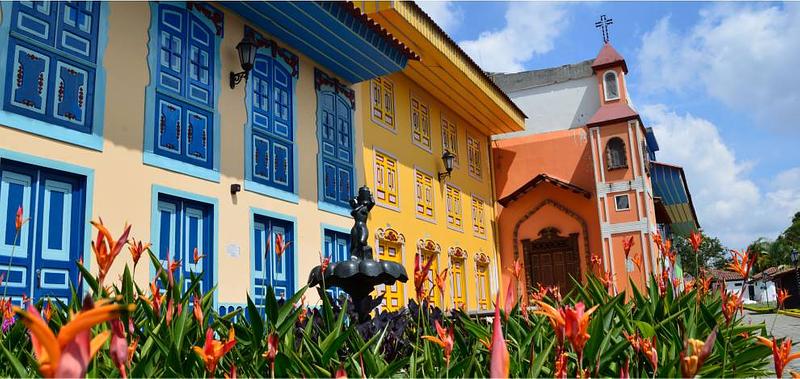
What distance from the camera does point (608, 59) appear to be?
2019 centimetres

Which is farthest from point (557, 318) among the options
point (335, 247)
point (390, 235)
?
point (390, 235)

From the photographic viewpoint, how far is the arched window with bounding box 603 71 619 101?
65.4 ft

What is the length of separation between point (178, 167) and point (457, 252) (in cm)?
936

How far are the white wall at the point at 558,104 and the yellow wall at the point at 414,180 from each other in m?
3.06

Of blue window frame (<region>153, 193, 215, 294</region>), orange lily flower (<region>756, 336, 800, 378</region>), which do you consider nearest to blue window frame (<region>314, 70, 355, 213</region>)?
blue window frame (<region>153, 193, 215, 294</region>)

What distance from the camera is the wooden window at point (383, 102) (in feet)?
43.9

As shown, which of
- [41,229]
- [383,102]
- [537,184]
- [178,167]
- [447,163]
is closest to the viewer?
[41,229]

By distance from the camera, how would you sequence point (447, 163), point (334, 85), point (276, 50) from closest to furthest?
point (276, 50), point (334, 85), point (447, 163)

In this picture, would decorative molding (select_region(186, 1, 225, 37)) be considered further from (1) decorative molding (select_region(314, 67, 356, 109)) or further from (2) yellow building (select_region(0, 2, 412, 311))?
(1) decorative molding (select_region(314, 67, 356, 109))

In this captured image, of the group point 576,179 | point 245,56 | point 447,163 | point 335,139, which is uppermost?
point 576,179

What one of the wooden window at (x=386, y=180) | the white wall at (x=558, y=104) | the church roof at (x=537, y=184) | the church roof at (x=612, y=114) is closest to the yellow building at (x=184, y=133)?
the wooden window at (x=386, y=180)

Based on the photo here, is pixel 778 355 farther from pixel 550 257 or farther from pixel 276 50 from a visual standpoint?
pixel 550 257

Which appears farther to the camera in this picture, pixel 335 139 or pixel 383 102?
pixel 383 102

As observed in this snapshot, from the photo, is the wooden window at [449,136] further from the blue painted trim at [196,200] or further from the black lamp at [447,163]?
the blue painted trim at [196,200]
